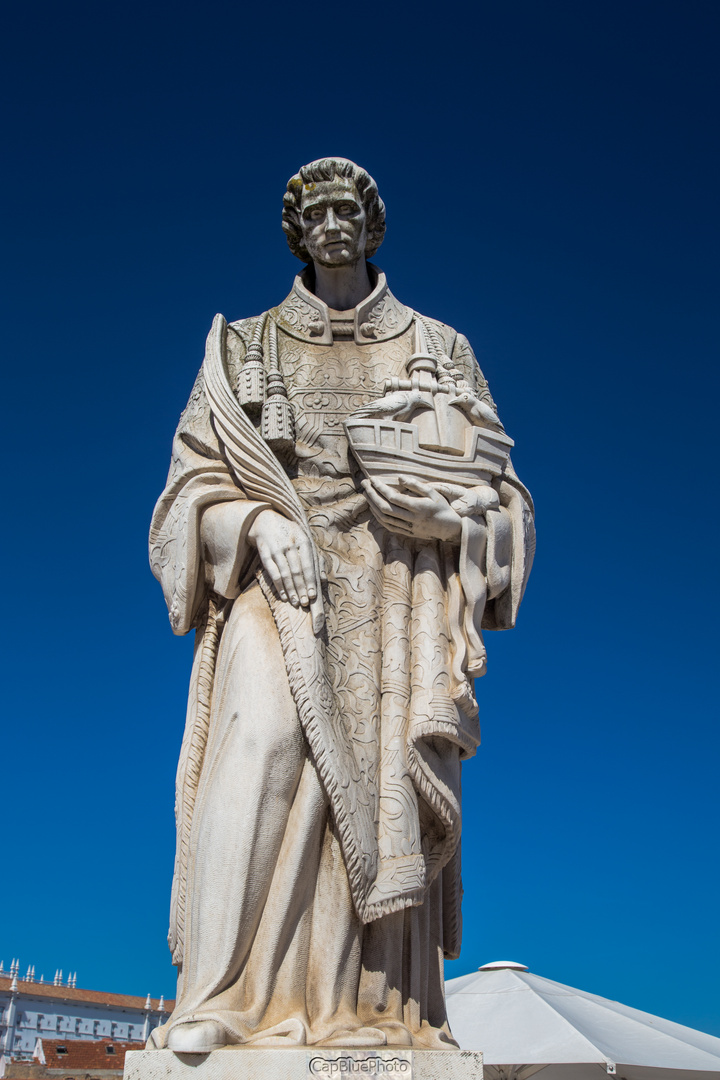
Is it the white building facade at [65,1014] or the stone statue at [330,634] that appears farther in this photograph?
the white building facade at [65,1014]

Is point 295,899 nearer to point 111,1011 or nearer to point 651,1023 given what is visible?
point 651,1023

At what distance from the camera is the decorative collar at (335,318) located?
5848 mm

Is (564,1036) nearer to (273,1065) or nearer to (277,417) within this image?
(273,1065)

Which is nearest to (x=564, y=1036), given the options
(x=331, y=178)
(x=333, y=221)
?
(x=333, y=221)

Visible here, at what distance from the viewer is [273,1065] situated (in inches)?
150

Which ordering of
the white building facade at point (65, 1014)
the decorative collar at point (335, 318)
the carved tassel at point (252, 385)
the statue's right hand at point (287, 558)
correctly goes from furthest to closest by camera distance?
the white building facade at point (65, 1014), the decorative collar at point (335, 318), the carved tassel at point (252, 385), the statue's right hand at point (287, 558)

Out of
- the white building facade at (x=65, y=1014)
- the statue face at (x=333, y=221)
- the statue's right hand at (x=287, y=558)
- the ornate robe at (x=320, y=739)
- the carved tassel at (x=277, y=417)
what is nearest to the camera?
the ornate robe at (x=320, y=739)

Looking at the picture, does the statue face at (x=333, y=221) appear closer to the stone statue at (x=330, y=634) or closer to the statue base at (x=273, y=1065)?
the stone statue at (x=330, y=634)

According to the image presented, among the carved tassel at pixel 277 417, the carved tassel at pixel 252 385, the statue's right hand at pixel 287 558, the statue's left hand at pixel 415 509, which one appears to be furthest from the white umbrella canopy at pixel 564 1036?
the carved tassel at pixel 252 385

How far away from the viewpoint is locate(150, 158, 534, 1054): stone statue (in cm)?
431

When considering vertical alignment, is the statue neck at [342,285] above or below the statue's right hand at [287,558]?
above

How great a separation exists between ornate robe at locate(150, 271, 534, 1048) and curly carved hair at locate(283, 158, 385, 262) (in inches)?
30.0

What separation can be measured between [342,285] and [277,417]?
1157mm

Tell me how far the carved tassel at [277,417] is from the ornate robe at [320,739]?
0.13 m
